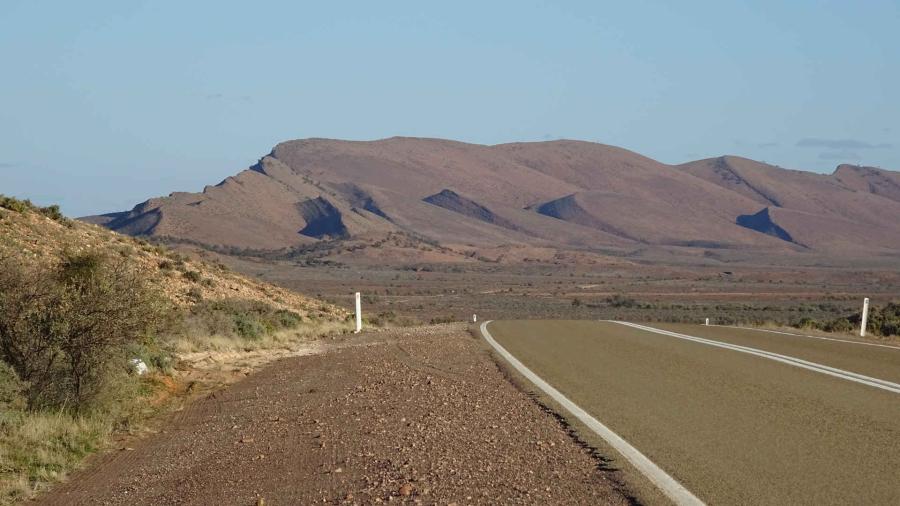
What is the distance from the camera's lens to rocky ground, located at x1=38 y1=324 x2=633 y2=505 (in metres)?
7.45

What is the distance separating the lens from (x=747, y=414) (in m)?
10.0

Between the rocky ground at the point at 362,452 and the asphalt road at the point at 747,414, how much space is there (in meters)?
0.70

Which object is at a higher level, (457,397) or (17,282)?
(17,282)

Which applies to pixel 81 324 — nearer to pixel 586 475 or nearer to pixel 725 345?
pixel 586 475

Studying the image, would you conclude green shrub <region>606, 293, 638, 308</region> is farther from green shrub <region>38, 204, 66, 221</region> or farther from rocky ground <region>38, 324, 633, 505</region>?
rocky ground <region>38, 324, 633, 505</region>

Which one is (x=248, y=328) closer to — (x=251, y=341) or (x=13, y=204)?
(x=251, y=341)

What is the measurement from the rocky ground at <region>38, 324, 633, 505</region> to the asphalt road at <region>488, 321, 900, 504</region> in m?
0.70

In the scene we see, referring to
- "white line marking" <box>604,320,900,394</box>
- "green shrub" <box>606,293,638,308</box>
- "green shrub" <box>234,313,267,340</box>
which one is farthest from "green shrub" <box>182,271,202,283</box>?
"green shrub" <box>606,293,638,308</box>

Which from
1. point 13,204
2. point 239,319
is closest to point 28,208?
point 13,204

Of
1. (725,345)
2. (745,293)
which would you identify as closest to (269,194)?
(745,293)

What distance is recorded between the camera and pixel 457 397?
12.0m

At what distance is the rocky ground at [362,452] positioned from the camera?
7449 millimetres

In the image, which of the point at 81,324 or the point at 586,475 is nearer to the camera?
the point at 586,475

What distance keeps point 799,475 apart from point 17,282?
9268 millimetres
